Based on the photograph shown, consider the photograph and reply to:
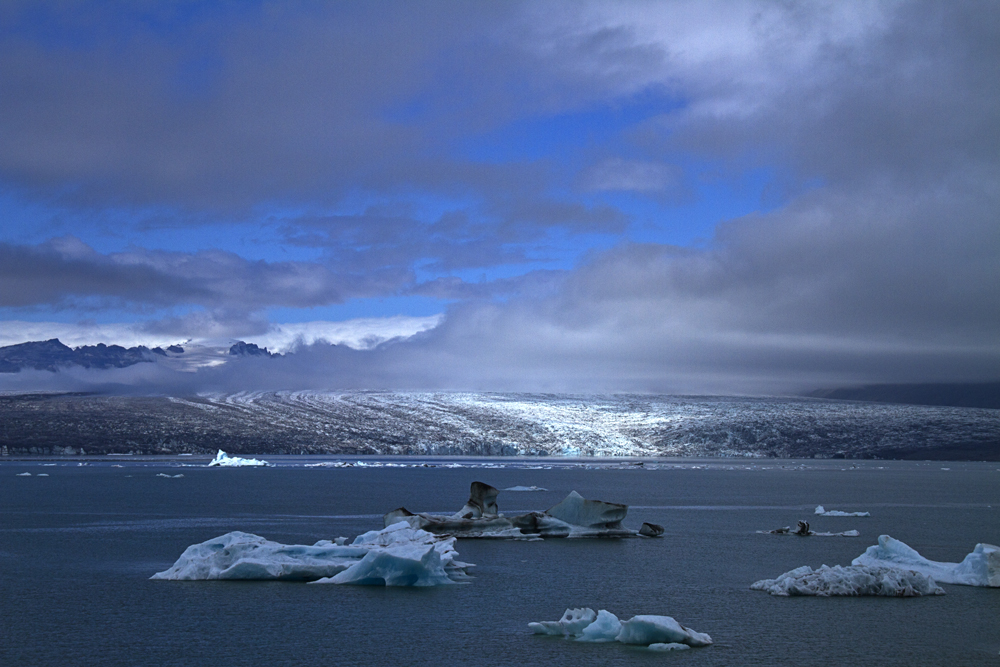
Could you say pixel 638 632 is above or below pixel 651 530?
above

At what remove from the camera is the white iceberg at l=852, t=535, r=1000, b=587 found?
18094 mm

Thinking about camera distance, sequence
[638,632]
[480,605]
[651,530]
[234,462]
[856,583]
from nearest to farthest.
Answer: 1. [638,632]
2. [480,605]
3. [856,583]
4. [651,530]
5. [234,462]

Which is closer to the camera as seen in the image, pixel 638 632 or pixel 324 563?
pixel 638 632

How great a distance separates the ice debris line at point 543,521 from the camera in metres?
27.0

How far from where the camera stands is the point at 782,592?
16891 millimetres

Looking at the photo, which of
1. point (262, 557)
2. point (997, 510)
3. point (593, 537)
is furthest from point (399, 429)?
point (262, 557)

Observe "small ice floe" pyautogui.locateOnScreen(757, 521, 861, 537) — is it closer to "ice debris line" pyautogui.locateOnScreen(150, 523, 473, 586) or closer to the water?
the water

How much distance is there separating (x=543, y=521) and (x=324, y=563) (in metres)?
10.2

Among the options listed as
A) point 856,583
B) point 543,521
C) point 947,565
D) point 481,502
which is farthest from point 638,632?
point 543,521

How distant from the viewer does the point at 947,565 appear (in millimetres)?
19281

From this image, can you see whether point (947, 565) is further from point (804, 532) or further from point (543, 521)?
point (543, 521)

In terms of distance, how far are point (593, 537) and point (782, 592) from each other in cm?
1135

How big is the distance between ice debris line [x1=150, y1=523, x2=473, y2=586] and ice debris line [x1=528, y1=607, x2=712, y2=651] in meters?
5.04

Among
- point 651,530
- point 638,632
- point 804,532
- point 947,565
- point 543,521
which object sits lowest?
point 804,532
